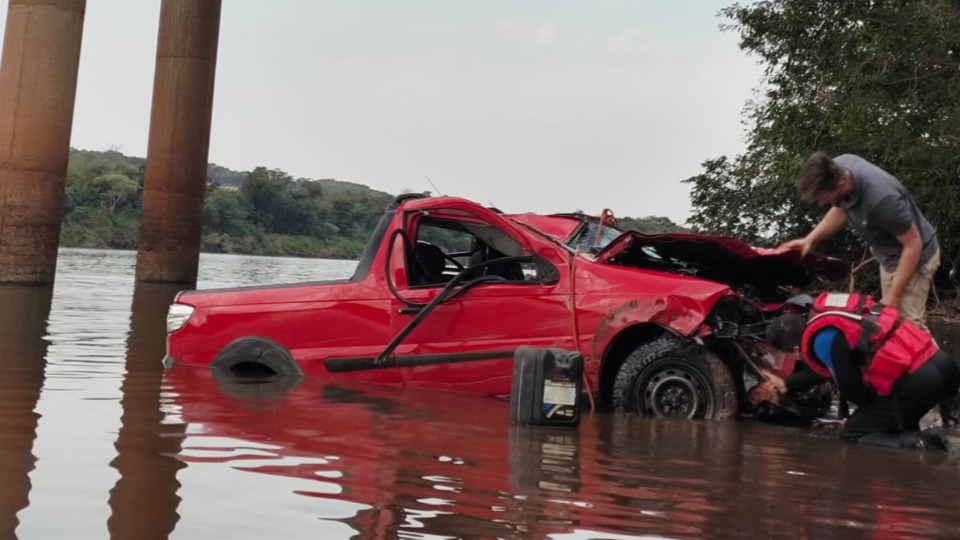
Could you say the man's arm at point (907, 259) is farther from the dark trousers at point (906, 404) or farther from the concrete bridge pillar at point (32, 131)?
the concrete bridge pillar at point (32, 131)

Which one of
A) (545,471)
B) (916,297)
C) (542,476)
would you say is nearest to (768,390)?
(916,297)

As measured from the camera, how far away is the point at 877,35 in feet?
61.9

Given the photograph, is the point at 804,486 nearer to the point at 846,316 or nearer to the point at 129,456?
the point at 846,316

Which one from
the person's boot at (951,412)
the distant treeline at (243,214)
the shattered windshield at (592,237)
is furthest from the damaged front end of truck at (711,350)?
the distant treeline at (243,214)

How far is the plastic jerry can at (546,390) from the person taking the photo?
646 centimetres

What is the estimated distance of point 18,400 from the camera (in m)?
6.71

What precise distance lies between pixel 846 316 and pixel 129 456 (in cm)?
352

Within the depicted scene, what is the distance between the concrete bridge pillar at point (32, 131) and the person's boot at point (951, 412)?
19.3 metres

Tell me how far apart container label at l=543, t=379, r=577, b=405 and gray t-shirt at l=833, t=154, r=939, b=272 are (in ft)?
6.09

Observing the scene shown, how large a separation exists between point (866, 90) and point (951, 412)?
13159mm

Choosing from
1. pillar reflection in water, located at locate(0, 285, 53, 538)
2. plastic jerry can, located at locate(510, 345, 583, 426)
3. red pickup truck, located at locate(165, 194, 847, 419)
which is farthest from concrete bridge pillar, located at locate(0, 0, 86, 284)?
plastic jerry can, located at locate(510, 345, 583, 426)

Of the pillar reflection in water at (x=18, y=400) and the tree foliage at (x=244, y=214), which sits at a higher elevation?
the tree foliage at (x=244, y=214)

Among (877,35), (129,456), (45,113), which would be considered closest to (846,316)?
(129,456)

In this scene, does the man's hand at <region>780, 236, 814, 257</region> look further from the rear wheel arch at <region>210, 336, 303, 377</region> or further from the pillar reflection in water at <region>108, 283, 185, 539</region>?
the pillar reflection in water at <region>108, 283, 185, 539</region>
